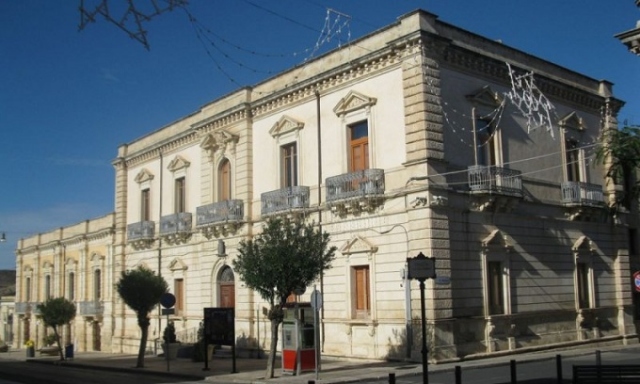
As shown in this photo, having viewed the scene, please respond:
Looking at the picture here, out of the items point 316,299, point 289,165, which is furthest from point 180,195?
point 316,299

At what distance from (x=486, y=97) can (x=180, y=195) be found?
17100 millimetres

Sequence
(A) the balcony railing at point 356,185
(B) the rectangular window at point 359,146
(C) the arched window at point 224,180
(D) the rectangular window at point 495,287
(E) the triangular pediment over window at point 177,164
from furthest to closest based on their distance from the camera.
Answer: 1. (E) the triangular pediment over window at point 177,164
2. (C) the arched window at point 224,180
3. (B) the rectangular window at point 359,146
4. (D) the rectangular window at point 495,287
5. (A) the balcony railing at point 356,185

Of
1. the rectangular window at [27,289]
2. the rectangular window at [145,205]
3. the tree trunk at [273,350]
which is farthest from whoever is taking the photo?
the rectangular window at [27,289]

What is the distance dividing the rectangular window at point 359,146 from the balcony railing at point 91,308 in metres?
23.6

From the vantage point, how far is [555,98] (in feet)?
91.9

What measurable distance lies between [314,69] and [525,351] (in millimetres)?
12677

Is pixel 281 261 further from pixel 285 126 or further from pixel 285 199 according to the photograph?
pixel 285 126

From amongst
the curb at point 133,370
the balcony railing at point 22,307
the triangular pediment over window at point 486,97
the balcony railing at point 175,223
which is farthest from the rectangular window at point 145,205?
the balcony railing at point 22,307

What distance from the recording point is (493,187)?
2367 centimetres

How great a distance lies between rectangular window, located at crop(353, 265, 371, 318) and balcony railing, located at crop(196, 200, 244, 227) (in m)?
7.11

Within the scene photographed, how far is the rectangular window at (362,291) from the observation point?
79.8 feet

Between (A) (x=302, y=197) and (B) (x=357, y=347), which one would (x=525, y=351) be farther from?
(A) (x=302, y=197)

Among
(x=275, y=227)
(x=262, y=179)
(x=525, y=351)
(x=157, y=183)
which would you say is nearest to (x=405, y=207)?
(x=275, y=227)

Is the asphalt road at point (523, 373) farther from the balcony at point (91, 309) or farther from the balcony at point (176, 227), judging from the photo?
the balcony at point (91, 309)
